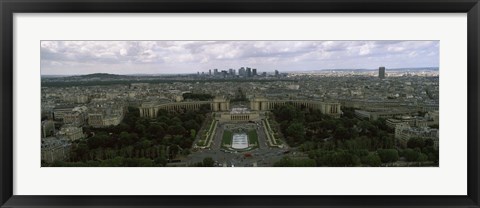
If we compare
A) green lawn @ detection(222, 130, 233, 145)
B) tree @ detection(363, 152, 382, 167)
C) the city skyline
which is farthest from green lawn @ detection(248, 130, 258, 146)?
tree @ detection(363, 152, 382, 167)

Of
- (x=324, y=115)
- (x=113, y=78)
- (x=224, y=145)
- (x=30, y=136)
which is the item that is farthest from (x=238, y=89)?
→ (x=30, y=136)

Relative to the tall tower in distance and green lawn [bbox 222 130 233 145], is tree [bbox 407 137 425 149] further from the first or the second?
green lawn [bbox 222 130 233 145]

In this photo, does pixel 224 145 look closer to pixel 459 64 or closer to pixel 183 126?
pixel 183 126

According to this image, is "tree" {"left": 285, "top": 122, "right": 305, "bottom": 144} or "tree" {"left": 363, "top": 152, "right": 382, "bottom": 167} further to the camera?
"tree" {"left": 285, "top": 122, "right": 305, "bottom": 144}

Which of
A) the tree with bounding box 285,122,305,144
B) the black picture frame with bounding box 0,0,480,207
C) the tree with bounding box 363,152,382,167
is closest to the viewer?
the black picture frame with bounding box 0,0,480,207

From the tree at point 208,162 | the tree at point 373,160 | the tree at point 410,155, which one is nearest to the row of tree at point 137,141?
the tree at point 208,162

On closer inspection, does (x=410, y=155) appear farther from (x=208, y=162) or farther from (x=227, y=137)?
(x=208, y=162)

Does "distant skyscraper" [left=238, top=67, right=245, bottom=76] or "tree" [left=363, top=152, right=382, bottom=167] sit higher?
"distant skyscraper" [left=238, top=67, right=245, bottom=76]

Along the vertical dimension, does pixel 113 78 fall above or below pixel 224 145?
above

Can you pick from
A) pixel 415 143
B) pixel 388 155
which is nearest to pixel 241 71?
pixel 388 155
